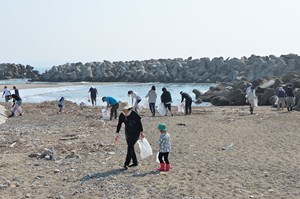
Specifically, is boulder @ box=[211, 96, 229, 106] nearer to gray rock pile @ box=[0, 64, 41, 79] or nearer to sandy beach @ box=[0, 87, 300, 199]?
sandy beach @ box=[0, 87, 300, 199]

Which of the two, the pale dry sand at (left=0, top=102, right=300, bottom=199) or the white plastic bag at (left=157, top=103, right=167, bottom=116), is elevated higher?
the white plastic bag at (left=157, top=103, right=167, bottom=116)

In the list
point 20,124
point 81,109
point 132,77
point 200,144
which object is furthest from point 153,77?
point 200,144

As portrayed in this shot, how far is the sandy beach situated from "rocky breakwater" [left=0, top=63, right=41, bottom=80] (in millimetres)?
70777

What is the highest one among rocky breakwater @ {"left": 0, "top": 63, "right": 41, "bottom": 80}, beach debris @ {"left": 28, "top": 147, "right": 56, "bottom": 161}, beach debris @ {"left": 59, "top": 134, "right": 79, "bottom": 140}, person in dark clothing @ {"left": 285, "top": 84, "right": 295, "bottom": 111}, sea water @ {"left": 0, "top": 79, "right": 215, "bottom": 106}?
rocky breakwater @ {"left": 0, "top": 63, "right": 41, "bottom": 80}

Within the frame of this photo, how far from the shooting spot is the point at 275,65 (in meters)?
55.2

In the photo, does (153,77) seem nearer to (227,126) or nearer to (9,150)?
(227,126)

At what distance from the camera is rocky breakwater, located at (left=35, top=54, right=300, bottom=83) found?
5612cm

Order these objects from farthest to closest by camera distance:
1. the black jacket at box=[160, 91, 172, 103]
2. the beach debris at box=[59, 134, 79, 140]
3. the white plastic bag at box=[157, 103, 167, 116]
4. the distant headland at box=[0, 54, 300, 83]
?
the distant headland at box=[0, 54, 300, 83] < the white plastic bag at box=[157, 103, 167, 116] < the black jacket at box=[160, 91, 172, 103] < the beach debris at box=[59, 134, 79, 140]

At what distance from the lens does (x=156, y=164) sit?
1056 cm

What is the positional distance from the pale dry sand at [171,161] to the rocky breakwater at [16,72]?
7085cm

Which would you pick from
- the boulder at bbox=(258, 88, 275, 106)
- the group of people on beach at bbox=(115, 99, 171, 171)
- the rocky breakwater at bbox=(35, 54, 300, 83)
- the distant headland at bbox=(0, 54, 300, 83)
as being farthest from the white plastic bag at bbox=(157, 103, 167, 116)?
the rocky breakwater at bbox=(35, 54, 300, 83)

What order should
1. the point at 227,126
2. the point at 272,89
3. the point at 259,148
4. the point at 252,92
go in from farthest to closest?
the point at 272,89 < the point at 252,92 < the point at 227,126 < the point at 259,148

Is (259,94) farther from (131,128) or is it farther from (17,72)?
(17,72)

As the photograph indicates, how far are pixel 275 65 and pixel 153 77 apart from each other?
18.0 meters
